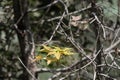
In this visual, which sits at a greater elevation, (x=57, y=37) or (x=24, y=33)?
(x=24, y=33)

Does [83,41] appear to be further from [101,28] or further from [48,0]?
[101,28]

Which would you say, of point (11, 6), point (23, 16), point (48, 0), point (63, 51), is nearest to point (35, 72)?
point (23, 16)

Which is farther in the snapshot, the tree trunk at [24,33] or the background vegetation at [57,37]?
the tree trunk at [24,33]

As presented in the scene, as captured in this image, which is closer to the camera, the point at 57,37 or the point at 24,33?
the point at 24,33

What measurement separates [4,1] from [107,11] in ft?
2.50

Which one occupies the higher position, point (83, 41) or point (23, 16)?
point (23, 16)

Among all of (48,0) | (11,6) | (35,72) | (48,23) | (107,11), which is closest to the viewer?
(107,11)

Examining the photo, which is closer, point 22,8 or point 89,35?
point 22,8

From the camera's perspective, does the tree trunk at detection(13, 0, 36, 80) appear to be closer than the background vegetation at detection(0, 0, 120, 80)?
No

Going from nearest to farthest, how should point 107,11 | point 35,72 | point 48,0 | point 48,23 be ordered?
point 107,11 → point 35,72 → point 48,23 → point 48,0

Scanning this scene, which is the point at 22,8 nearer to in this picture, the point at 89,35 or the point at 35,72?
the point at 35,72

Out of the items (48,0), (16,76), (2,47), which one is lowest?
(16,76)

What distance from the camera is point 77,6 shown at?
2.99 m

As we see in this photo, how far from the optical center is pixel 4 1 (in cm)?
268
